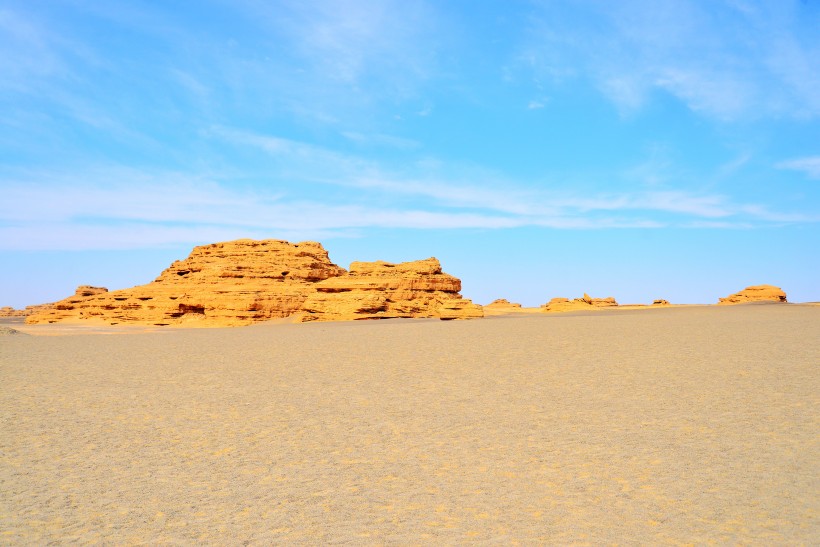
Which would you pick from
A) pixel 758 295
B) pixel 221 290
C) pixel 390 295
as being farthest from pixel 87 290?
pixel 758 295

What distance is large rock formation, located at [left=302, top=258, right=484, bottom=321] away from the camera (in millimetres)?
37562

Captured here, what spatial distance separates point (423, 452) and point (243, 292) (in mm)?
39506

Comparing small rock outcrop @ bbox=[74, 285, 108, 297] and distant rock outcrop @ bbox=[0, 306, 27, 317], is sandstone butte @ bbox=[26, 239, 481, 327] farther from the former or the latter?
distant rock outcrop @ bbox=[0, 306, 27, 317]

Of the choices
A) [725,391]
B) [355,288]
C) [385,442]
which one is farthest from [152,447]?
[355,288]

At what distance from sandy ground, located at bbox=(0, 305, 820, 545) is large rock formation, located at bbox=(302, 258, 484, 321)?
71.4 feet

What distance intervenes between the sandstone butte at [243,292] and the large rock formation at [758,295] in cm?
2516

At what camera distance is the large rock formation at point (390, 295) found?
123 ft

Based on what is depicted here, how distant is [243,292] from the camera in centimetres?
4494

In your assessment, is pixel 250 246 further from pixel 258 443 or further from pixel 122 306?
pixel 258 443

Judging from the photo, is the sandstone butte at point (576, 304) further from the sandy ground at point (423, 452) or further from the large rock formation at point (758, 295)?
the sandy ground at point (423, 452)

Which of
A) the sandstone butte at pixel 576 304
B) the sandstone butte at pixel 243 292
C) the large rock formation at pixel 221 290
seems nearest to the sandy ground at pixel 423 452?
the sandstone butte at pixel 243 292

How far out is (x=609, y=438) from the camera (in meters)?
8.10

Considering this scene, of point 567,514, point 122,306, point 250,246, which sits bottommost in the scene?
point 567,514

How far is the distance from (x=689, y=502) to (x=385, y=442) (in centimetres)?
395
